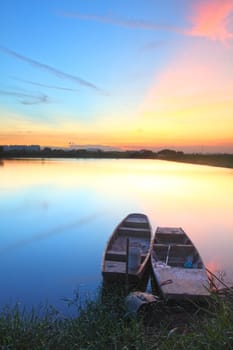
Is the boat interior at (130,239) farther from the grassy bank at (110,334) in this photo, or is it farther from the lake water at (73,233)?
the grassy bank at (110,334)

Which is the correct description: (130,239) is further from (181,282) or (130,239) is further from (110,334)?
(110,334)

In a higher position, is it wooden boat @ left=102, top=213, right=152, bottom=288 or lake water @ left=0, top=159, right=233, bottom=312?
wooden boat @ left=102, top=213, right=152, bottom=288

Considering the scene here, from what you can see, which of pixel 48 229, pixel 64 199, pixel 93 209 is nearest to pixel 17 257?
pixel 48 229

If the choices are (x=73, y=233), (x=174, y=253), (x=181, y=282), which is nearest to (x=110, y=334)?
(x=181, y=282)

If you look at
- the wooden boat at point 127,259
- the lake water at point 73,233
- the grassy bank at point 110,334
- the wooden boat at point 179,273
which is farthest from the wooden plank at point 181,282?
the lake water at point 73,233

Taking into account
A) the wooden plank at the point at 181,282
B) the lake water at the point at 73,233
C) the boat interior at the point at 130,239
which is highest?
the wooden plank at the point at 181,282

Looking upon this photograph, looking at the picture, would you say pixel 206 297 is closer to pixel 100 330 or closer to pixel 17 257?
pixel 100 330

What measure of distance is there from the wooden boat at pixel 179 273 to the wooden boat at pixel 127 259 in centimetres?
42

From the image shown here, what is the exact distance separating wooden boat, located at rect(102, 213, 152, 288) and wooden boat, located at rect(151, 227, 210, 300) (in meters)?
0.42

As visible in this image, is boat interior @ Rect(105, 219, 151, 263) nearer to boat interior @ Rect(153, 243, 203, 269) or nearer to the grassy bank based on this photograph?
boat interior @ Rect(153, 243, 203, 269)

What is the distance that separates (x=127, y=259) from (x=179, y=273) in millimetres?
1407

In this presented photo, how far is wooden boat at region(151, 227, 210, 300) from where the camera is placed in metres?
7.23

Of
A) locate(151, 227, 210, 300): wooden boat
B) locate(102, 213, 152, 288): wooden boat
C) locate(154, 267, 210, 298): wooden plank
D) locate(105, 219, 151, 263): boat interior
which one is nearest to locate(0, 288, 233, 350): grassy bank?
locate(151, 227, 210, 300): wooden boat

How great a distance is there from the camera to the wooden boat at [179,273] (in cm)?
723
